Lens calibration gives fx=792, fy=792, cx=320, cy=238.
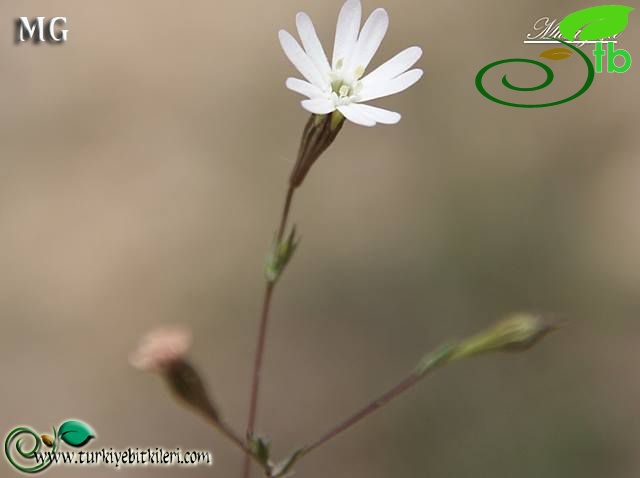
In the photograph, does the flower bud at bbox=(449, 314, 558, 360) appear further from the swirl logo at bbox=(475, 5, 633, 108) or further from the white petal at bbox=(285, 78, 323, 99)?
the swirl logo at bbox=(475, 5, 633, 108)

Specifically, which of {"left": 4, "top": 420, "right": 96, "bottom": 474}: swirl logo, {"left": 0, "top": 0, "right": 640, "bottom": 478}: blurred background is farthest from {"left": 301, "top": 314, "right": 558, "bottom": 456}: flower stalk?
{"left": 0, "top": 0, "right": 640, "bottom": 478}: blurred background

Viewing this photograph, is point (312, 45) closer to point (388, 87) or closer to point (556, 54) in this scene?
point (388, 87)

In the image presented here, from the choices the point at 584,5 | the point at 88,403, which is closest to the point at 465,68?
the point at 584,5

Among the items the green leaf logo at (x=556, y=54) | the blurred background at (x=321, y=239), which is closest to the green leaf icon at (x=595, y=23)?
the green leaf logo at (x=556, y=54)

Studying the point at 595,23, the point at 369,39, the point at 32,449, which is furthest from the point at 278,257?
the point at 595,23

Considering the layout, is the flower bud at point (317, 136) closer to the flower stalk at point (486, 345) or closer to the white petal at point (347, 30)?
the white petal at point (347, 30)

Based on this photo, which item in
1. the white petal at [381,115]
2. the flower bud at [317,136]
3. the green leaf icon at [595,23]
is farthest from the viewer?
the green leaf icon at [595,23]
